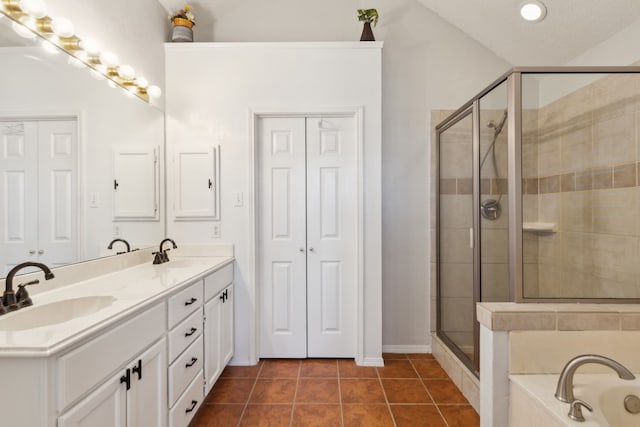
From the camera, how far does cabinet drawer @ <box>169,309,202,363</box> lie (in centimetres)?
150

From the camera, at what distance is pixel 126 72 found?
1.95 metres

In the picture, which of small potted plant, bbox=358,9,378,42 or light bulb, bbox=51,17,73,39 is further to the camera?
small potted plant, bbox=358,9,378,42

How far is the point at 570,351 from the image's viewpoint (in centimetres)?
140

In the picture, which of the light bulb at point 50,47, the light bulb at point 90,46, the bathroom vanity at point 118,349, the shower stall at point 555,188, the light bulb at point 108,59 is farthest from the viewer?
the light bulb at point 108,59

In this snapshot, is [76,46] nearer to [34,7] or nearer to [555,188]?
[34,7]

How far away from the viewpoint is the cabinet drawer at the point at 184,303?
1.50m

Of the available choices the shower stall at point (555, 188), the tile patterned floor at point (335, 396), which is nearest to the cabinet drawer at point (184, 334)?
the tile patterned floor at point (335, 396)

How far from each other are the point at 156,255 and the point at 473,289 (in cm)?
215

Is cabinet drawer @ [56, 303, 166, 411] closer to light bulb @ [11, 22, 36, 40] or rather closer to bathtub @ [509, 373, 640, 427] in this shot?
light bulb @ [11, 22, 36, 40]

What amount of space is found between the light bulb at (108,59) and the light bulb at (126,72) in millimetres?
46

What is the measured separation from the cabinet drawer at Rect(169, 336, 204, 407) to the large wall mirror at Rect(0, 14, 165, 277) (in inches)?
29.3

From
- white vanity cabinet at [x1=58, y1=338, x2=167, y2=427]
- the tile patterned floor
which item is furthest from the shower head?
white vanity cabinet at [x1=58, y1=338, x2=167, y2=427]

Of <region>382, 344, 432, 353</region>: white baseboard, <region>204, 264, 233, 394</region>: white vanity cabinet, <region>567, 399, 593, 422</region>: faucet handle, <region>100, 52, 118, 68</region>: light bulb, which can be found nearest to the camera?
<region>567, 399, 593, 422</region>: faucet handle

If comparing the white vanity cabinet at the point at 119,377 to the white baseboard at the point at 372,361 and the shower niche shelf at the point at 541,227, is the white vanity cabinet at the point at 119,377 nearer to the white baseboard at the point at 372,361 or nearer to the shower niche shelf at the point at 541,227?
the white baseboard at the point at 372,361
